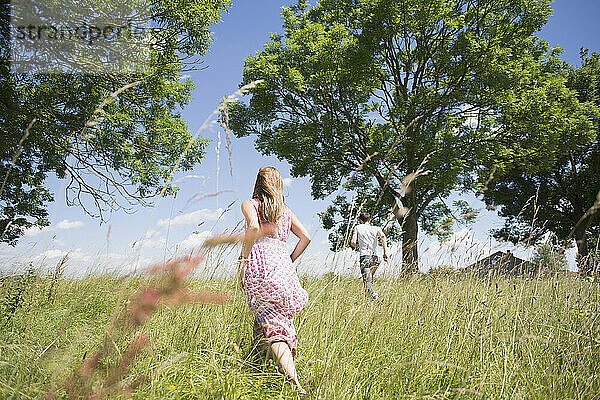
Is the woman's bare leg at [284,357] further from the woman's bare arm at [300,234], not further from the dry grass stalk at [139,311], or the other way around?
the dry grass stalk at [139,311]

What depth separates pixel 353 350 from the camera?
268cm

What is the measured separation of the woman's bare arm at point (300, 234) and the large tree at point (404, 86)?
337 inches

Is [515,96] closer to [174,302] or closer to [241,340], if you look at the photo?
[241,340]

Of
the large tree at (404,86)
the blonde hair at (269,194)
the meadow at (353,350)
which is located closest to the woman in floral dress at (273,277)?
the blonde hair at (269,194)

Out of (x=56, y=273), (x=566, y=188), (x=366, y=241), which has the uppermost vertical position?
(x=566, y=188)

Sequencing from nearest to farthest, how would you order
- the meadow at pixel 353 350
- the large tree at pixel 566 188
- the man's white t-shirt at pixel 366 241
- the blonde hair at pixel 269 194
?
the meadow at pixel 353 350
the blonde hair at pixel 269 194
the man's white t-shirt at pixel 366 241
the large tree at pixel 566 188

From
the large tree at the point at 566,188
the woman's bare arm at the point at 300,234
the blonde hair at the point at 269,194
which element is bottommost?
the woman's bare arm at the point at 300,234

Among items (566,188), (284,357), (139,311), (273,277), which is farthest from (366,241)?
(566,188)

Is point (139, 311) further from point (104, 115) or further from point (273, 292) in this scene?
point (104, 115)

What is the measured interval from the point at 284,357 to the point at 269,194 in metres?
1.20

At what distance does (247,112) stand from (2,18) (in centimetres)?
732

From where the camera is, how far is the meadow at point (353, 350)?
1.96 metres

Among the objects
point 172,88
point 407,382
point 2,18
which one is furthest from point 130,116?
point 407,382

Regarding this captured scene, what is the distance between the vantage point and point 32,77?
9289 mm
